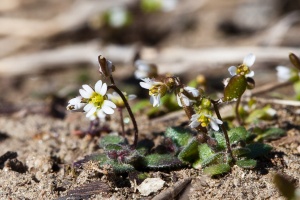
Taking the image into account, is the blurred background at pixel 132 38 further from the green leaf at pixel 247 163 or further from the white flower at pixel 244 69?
the green leaf at pixel 247 163

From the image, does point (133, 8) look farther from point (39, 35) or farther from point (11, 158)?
point (11, 158)

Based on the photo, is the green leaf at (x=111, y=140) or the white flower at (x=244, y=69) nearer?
the white flower at (x=244, y=69)

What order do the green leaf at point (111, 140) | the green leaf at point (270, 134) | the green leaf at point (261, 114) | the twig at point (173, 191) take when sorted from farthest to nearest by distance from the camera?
the green leaf at point (261, 114) < the green leaf at point (270, 134) < the green leaf at point (111, 140) < the twig at point (173, 191)

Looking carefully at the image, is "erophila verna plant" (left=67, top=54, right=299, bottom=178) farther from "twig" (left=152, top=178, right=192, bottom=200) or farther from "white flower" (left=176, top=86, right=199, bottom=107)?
"twig" (left=152, top=178, right=192, bottom=200)

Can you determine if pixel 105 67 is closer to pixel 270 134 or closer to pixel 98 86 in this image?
pixel 98 86

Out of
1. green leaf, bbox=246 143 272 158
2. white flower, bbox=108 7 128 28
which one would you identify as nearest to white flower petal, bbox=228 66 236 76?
green leaf, bbox=246 143 272 158

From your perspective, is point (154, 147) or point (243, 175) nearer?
point (243, 175)

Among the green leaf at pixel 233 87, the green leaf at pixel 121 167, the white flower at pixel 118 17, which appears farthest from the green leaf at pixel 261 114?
the white flower at pixel 118 17

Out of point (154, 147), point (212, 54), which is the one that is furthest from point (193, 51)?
point (154, 147)

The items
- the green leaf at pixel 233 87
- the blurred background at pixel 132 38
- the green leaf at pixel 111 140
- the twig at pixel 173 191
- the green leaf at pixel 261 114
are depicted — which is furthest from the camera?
the blurred background at pixel 132 38
